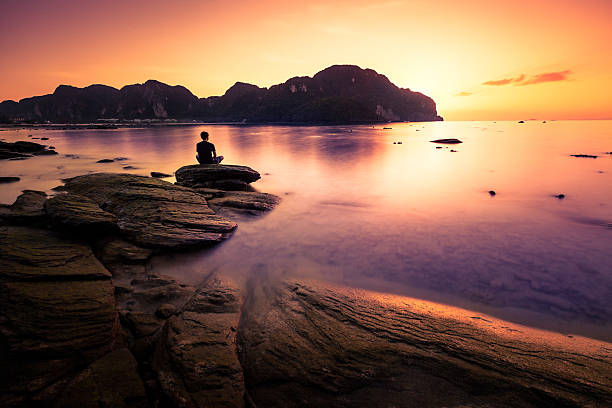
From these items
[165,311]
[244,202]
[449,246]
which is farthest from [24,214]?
[449,246]

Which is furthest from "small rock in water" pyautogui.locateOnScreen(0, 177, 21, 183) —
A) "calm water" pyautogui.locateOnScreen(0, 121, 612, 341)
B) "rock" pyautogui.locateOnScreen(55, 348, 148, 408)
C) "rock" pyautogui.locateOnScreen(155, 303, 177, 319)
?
"rock" pyautogui.locateOnScreen(55, 348, 148, 408)

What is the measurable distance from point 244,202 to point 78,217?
6.27m

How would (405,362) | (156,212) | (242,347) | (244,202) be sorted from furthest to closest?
(244,202) < (156,212) < (242,347) < (405,362)

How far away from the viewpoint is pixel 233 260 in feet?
24.7

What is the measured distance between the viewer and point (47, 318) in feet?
12.1

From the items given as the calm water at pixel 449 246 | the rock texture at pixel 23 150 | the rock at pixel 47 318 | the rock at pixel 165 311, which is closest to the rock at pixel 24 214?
the rock at pixel 47 318

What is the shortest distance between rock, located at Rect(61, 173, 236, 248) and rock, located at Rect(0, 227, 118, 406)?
232 centimetres

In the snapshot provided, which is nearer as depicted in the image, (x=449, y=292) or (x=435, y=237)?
(x=449, y=292)

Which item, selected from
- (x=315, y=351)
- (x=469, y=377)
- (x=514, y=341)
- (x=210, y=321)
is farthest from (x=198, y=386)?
(x=514, y=341)

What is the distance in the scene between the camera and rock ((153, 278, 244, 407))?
3.27 meters

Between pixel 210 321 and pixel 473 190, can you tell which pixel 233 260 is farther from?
pixel 473 190

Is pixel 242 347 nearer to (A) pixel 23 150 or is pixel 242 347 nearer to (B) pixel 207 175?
(B) pixel 207 175

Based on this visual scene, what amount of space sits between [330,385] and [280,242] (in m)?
5.56

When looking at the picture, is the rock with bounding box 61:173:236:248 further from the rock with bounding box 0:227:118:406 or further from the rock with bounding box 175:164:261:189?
the rock with bounding box 175:164:261:189
